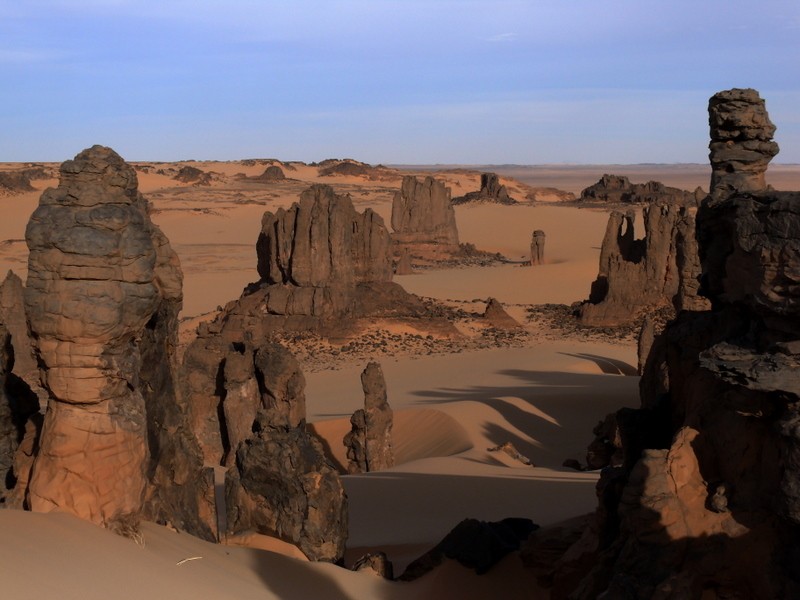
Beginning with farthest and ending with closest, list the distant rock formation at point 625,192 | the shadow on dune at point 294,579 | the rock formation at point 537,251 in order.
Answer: the distant rock formation at point 625,192 → the rock formation at point 537,251 → the shadow on dune at point 294,579

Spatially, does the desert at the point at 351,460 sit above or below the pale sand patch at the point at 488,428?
above

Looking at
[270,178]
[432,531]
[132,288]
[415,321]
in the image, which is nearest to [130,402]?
[132,288]

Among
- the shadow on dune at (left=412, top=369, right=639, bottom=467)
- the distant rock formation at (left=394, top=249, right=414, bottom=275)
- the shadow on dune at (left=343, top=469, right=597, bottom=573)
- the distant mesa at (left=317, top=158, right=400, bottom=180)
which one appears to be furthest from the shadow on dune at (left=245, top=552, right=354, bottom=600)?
the distant mesa at (left=317, top=158, right=400, bottom=180)

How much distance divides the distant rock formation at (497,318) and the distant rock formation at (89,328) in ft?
92.1

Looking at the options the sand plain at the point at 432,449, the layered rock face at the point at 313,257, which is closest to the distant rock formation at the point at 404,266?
the sand plain at the point at 432,449

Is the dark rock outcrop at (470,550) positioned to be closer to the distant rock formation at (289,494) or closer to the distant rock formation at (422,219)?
the distant rock formation at (289,494)

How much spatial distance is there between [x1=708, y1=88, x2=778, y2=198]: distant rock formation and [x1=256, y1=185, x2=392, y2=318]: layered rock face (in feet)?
70.8

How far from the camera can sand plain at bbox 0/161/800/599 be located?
756 cm

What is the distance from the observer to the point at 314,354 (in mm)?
30406

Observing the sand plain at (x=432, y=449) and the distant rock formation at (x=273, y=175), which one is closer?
the sand plain at (x=432, y=449)

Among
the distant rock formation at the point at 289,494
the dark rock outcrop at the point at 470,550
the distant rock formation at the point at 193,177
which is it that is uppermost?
the distant rock formation at the point at 193,177

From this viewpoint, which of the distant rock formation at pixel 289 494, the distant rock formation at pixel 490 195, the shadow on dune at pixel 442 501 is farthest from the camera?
the distant rock formation at pixel 490 195

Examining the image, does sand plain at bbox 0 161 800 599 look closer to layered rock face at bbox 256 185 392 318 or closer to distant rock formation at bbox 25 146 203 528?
distant rock formation at bbox 25 146 203 528

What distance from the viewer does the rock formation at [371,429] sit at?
1902 centimetres
